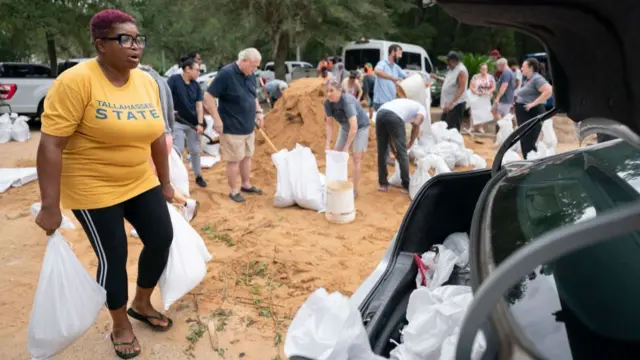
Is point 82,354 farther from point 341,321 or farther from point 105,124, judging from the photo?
point 341,321

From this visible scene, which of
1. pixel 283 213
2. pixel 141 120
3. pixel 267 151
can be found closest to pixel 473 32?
pixel 267 151

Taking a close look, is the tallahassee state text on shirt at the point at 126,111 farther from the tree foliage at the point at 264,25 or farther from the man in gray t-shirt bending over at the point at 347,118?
the tree foliage at the point at 264,25

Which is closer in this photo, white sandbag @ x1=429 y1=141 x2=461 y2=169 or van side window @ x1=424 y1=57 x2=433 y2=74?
white sandbag @ x1=429 y1=141 x2=461 y2=169

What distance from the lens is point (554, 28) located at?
3.96ft

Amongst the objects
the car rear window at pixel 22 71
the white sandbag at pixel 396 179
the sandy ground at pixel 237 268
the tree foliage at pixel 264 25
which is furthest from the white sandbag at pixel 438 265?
the car rear window at pixel 22 71

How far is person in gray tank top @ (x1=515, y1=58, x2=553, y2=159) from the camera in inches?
257

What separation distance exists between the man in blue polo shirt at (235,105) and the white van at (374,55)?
953 centimetres

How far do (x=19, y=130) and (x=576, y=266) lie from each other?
11.1 m

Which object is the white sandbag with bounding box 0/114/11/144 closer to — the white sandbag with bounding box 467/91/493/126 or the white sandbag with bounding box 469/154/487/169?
the white sandbag with bounding box 469/154/487/169

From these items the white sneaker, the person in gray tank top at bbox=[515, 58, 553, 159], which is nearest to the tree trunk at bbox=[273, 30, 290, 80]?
the person in gray tank top at bbox=[515, 58, 553, 159]

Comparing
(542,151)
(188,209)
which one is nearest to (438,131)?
(542,151)

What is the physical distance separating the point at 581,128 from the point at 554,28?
0.38 m

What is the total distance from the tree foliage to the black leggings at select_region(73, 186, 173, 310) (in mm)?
11451

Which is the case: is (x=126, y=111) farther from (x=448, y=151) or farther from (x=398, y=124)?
(x=448, y=151)
